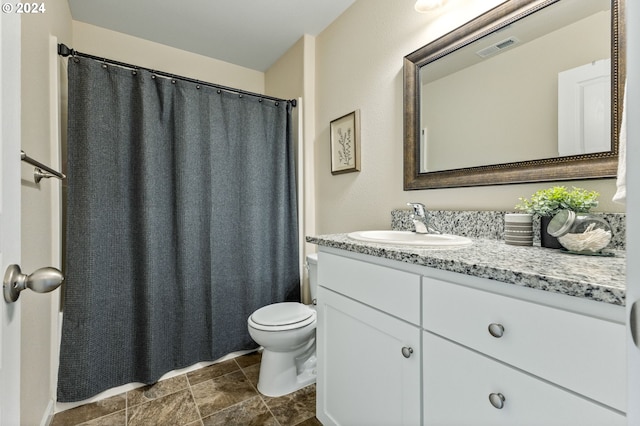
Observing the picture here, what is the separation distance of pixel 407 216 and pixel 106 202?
169cm

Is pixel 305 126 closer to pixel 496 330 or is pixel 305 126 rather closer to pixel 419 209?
pixel 419 209

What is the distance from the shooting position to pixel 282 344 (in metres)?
1.57

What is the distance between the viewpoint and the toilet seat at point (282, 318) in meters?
1.56

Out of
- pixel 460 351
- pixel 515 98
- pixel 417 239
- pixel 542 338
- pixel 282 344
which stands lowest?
pixel 282 344

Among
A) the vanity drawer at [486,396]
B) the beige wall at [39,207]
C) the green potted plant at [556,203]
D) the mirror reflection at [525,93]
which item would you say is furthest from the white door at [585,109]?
the beige wall at [39,207]

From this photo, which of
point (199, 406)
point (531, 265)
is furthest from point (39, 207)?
point (531, 265)

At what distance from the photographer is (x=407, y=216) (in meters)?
1.50

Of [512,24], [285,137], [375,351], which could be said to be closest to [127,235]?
[285,137]

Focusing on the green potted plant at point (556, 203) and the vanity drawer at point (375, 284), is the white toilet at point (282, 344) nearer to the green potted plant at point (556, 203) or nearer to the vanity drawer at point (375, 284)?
the vanity drawer at point (375, 284)

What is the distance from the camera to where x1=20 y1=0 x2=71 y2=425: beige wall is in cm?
109

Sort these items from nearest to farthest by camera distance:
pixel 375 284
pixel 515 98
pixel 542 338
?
pixel 542 338, pixel 375 284, pixel 515 98

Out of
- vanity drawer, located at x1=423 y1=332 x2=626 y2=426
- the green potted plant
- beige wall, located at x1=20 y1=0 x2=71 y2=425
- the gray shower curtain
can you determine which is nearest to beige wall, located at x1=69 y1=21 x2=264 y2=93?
beige wall, located at x1=20 y1=0 x2=71 y2=425

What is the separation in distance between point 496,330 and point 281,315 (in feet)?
4.17

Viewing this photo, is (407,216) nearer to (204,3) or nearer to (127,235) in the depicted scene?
(127,235)
